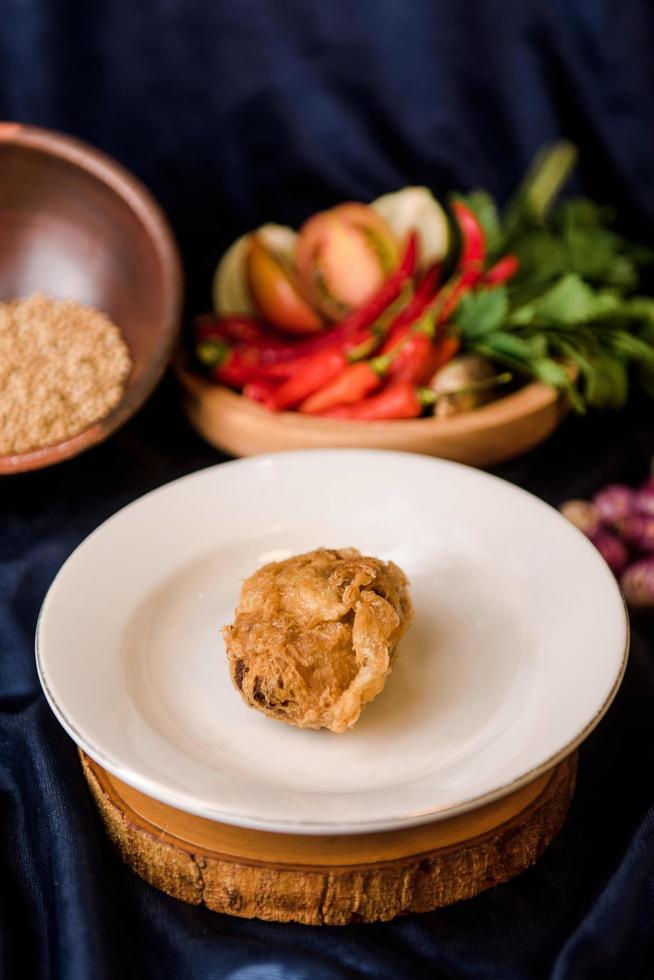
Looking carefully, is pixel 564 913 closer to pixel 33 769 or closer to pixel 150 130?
pixel 33 769

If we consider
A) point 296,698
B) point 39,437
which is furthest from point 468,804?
point 39,437

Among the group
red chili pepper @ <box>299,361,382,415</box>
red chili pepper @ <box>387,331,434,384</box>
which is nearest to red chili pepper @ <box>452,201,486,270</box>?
red chili pepper @ <box>387,331,434,384</box>

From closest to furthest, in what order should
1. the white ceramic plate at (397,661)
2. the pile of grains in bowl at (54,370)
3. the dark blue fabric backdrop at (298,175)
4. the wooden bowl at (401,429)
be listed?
A: the white ceramic plate at (397,661) → the dark blue fabric backdrop at (298,175) → the pile of grains in bowl at (54,370) → the wooden bowl at (401,429)

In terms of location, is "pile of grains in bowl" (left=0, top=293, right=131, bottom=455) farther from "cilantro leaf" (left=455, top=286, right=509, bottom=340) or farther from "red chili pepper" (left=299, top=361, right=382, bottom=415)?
"cilantro leaf" (left=455, top=286, right=509, bottom=340)

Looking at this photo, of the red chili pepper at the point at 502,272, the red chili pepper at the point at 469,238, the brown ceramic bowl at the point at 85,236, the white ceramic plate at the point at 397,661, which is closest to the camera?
the white ceramic plate at the point at 397,661

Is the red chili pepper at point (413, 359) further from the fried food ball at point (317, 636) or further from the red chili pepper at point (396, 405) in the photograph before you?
the fried food ball at point (317, 636)

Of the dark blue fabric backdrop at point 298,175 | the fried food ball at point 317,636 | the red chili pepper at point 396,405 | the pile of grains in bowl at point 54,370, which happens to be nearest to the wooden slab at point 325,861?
the dark blue fabric backdrop at point 298,175

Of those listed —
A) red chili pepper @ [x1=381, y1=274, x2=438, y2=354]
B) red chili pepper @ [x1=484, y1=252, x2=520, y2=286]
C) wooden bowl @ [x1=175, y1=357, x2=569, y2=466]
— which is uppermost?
red chili pepper @ [x1=484, y1=252, x2=520, y2=286]
